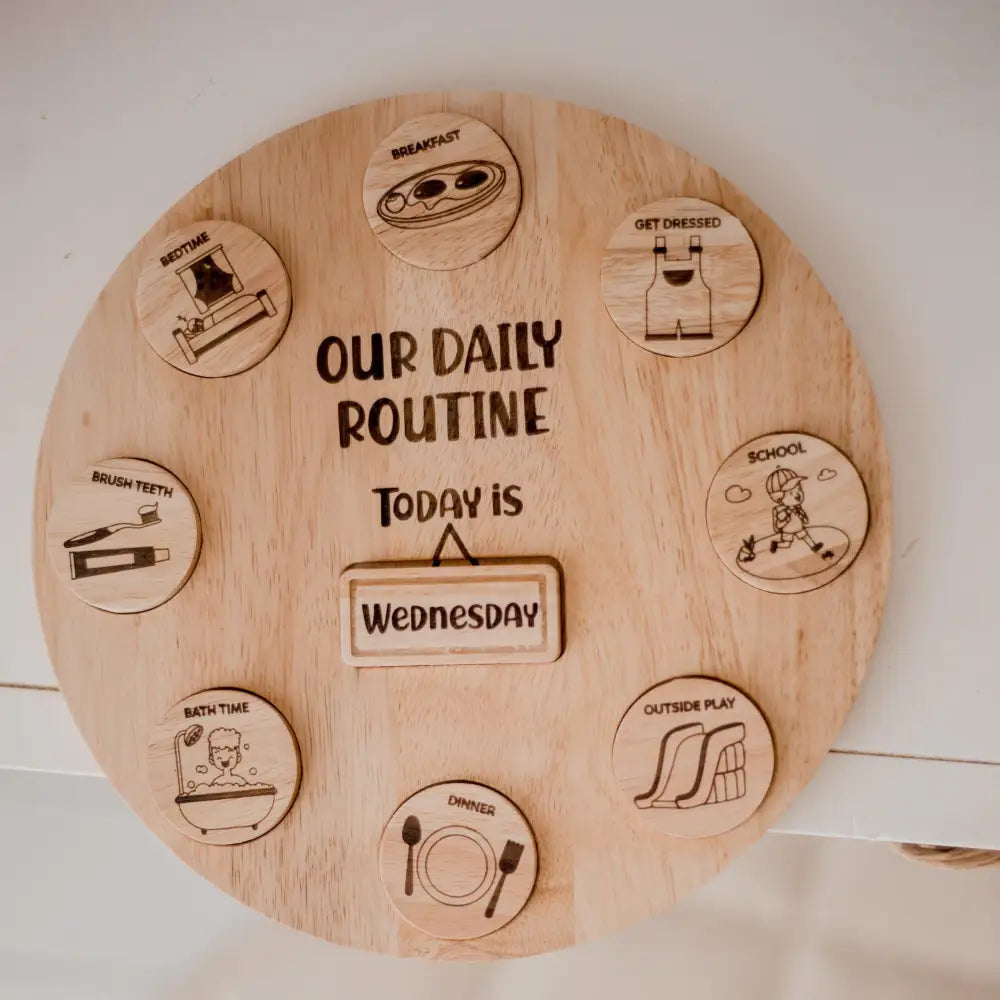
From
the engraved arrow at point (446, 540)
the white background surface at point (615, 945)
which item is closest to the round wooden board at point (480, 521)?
the engraved arrow at point (446, 540)

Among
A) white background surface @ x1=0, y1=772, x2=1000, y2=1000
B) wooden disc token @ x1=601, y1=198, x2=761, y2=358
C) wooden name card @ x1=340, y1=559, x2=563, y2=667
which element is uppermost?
wooden disc token @ x1=601, y1=198, x2=761, y2=358

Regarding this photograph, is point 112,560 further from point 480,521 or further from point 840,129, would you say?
point 840,129

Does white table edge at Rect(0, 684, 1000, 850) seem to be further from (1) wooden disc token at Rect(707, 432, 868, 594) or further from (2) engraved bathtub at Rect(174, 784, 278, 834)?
(2) engraved bathtub at Rect(174, 784, 278, 834)

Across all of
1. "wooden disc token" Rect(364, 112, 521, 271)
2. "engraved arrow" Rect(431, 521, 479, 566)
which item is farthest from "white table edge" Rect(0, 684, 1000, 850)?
"wooden disc token" Rect(364, 112, 521, 271)

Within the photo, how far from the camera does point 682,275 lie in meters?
0.66

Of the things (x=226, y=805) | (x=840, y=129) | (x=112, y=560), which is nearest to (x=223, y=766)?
(x=226, y=805)

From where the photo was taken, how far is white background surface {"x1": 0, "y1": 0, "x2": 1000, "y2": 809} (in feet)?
2.25

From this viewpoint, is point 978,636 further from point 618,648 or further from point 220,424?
point 220,424

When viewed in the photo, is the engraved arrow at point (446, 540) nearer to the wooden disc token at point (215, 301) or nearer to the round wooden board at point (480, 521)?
the round wooden board at point (480, 521)

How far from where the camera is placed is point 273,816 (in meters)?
0.69

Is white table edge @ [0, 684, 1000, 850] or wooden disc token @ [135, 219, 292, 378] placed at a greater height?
wooden disc token @ [135, 219, 292, 378]

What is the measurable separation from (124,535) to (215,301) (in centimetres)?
20

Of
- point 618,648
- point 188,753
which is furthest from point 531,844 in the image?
point 188,753

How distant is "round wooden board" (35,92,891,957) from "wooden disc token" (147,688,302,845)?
1 cm
